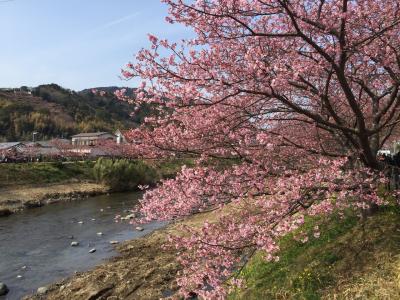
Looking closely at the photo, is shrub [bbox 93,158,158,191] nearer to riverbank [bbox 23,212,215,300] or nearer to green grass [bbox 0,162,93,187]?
green grass [bbox 0,162,93,187]

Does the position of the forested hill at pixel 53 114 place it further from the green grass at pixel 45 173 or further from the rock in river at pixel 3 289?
the rock in river at pixel 3 289

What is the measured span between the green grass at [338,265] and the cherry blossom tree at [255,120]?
1.24m

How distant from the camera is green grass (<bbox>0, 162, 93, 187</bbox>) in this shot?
44125 millimetres

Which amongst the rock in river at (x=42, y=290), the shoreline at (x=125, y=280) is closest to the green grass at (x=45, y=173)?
the shoreline at (x=125, y=280)

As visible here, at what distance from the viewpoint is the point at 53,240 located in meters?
22.2

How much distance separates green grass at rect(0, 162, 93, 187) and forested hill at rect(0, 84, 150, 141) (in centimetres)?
4627

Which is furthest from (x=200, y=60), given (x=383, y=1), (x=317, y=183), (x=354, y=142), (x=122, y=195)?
(x=122, y=195)

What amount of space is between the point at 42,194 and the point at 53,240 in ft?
63.1

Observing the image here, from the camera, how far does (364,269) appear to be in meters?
7.56

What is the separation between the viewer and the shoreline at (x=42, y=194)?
114 feet

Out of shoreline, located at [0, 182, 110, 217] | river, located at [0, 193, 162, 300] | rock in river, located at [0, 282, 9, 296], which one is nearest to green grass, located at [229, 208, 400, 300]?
rock in river, located at [0, 282, 9, 296]

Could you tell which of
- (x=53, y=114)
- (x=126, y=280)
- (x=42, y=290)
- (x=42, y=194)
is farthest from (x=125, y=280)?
(x=53, y=114)

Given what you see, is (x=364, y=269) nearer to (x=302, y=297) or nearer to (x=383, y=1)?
(x=302, y=297)

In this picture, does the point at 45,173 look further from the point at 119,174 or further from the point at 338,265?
the point at 338,265
